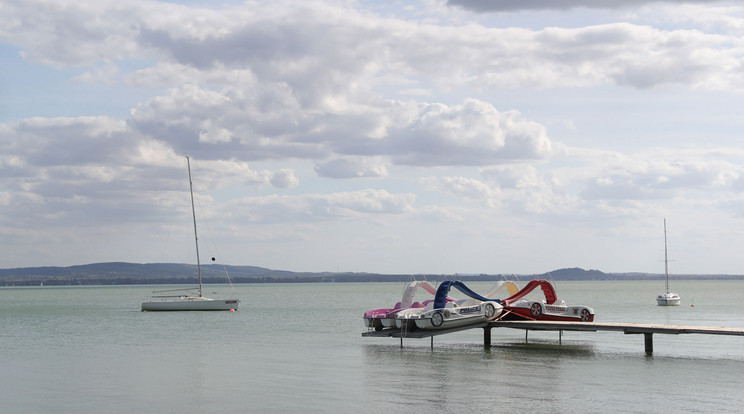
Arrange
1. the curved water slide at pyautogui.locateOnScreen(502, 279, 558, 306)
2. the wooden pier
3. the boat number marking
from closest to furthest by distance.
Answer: the wooden pier
the boat number marking
the curved water slide at pyautogui.locateOnScreen(502, 279, 558, 306)

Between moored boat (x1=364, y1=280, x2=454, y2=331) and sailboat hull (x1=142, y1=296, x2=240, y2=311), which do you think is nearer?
moored boat (x1=364, y1=280, x2=454, y2=331)

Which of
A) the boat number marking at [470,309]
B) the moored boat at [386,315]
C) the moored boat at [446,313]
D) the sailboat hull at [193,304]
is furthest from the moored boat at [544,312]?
the sailboat hull at [193,304]

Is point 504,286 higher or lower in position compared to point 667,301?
higher

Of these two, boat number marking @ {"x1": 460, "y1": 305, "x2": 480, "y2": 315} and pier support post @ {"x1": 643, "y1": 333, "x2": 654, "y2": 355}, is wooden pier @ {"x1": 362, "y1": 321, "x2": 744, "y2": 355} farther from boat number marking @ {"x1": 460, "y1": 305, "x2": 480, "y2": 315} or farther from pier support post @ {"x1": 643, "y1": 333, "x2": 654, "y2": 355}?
boat number marking @ {"x1": 460, "y1": 305, "x2": 480, "y2": 315}

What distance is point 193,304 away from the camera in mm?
89875

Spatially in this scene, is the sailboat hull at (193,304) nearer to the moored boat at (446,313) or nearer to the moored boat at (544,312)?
the moored boat at (446,313)

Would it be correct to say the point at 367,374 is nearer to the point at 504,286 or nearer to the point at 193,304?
the point at 504,286

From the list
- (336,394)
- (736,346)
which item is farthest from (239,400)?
(736,346)

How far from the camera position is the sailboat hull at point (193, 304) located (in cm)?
9000

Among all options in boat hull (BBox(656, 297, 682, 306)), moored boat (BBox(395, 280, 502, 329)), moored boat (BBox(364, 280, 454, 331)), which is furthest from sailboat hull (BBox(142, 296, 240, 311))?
boat hull (BBox(656, 297, 682, 306))

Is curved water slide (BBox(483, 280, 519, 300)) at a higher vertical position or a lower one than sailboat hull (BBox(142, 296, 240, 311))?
higher

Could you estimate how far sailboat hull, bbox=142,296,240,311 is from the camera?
9000cm

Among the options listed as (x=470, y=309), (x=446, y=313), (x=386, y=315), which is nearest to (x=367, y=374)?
(x=446, y=313)

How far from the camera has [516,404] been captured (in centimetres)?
2711
